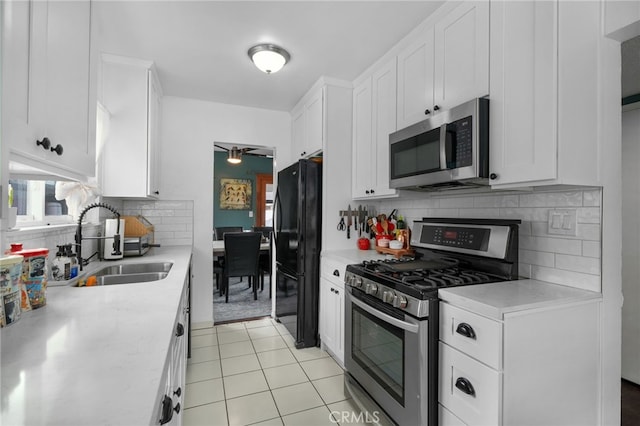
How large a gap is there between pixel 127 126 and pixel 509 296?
9.25 ft

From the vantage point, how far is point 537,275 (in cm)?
164

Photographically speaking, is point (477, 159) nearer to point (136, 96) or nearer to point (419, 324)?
point (419, 324)

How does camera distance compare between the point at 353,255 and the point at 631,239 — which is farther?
the point at 353,255

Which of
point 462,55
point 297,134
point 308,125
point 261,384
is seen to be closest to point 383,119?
point 462,55

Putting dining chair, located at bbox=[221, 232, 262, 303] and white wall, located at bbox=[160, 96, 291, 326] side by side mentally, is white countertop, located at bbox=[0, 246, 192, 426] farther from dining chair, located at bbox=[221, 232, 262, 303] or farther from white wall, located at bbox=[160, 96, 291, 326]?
dining chair, located at bbox=[221, 232, 262, 303]

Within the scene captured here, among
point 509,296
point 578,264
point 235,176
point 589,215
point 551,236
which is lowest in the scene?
point 509,296

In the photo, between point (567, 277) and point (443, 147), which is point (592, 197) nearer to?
point (567, 277)

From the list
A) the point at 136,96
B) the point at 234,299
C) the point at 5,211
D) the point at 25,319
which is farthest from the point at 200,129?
the point at 5,211

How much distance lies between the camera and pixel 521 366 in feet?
3.94

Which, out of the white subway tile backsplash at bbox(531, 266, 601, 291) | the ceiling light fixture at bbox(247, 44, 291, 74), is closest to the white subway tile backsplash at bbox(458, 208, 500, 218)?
the white subway tile backsplash at bbox(531, 266, 601, 291)

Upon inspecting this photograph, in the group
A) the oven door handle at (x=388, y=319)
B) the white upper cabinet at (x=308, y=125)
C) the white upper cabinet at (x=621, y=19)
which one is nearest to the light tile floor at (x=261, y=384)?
the oven door handle at (x=388, y=319)

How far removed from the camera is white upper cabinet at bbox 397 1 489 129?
161 cm

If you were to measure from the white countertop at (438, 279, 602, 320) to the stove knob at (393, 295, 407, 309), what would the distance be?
169 mm

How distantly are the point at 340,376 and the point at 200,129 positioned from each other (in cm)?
284
